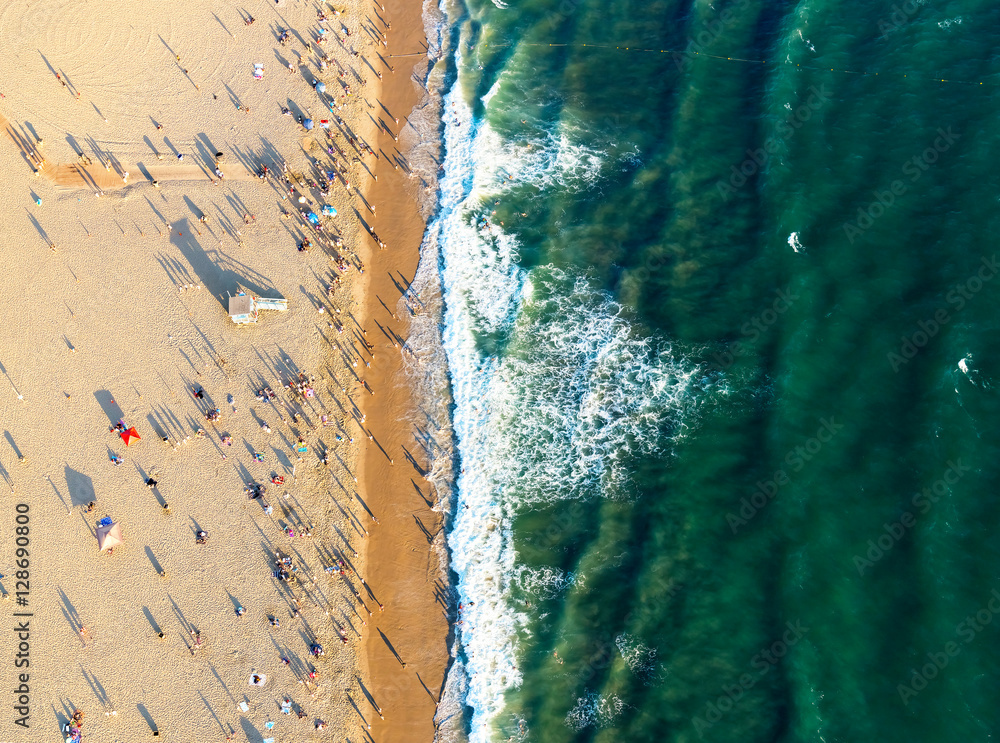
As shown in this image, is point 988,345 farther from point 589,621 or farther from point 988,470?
point 589,621

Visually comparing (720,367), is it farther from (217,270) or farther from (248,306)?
(217,270)

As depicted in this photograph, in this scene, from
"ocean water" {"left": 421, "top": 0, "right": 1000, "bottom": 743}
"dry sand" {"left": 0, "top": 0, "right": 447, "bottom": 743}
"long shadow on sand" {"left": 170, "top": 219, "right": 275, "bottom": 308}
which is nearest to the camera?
"ocean water" {"left": 421, "top": 0, "right": 1000, "bottom": 743}

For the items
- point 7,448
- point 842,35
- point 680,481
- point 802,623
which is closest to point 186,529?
point 7,448

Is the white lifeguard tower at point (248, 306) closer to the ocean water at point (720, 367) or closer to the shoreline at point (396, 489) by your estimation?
the shoreline at point (396, 489)

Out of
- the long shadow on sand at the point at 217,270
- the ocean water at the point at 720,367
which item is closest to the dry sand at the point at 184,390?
the long shadow on sand at the point at 217,270

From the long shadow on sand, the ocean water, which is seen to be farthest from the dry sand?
the ocean water

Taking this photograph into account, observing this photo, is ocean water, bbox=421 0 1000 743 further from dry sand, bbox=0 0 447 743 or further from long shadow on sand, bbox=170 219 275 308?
long shadow on sand, bbox=170 219 275 308
